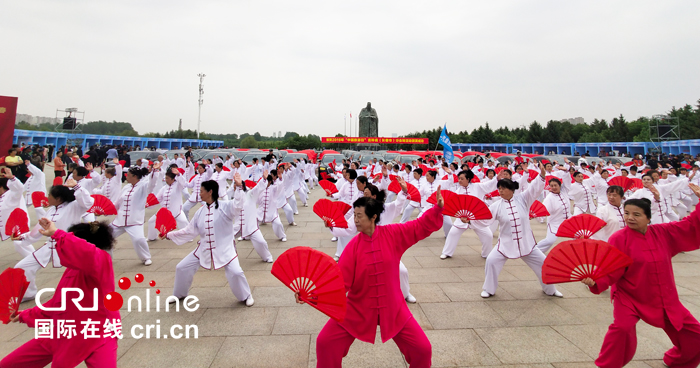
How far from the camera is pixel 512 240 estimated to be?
4.50 m

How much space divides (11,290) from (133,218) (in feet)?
12.0

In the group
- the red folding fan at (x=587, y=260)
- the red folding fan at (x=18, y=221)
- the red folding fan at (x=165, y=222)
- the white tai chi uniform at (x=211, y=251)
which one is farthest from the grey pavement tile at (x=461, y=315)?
the red folding fan at (x=18, y=221)

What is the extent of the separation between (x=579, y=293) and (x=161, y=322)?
5.35 metres

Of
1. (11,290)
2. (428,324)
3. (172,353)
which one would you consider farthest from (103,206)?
(428,324)

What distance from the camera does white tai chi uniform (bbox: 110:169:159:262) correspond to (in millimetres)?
5742

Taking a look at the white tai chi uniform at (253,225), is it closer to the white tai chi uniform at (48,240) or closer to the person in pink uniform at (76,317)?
the white tai chi uniform at (48,240)

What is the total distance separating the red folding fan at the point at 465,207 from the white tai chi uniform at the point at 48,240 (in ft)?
15.7

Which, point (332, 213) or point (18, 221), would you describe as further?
point (18, 221)

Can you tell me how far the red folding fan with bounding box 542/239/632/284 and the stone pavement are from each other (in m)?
0.92

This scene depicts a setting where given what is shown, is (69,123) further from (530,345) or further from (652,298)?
(652,298)

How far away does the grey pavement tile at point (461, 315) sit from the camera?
373cm

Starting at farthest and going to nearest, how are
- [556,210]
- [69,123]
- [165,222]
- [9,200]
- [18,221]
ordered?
[69,123], [556,210], [9,200], [18,221], [165,222]

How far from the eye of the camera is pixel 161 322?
3.79 metres

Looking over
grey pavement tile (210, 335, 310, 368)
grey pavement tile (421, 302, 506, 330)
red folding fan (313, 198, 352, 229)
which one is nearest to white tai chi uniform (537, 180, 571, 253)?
grey pavement tile (421, 302, 506, 330)
